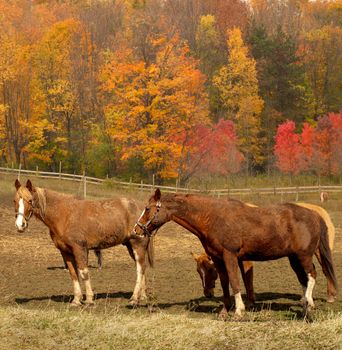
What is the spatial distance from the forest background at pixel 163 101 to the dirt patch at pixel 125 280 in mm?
21649

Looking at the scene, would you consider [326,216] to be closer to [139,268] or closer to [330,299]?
[330,299]

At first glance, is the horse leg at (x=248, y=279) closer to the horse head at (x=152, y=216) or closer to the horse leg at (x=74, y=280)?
the horse head at (x=152, y=216)

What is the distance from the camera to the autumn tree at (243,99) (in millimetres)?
59719

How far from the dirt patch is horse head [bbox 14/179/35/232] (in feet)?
5.11

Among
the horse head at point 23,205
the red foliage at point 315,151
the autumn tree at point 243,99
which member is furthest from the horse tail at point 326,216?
the autumn tree at point 243,99

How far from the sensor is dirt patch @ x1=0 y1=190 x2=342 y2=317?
1520 centimetres

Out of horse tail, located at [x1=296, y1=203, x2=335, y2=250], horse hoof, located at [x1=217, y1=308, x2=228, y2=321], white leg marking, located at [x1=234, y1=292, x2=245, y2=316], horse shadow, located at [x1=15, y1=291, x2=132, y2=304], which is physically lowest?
horse shadow, located at [x1=15, y1=291, x2=132, y2=304]

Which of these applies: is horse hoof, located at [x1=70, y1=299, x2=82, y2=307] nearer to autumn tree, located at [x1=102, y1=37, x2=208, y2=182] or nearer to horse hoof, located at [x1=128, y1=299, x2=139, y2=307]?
horse hoof, located at [x1=128, y1=299, x2=139, y2=307]

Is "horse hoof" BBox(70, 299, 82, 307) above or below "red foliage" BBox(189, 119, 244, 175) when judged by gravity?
below

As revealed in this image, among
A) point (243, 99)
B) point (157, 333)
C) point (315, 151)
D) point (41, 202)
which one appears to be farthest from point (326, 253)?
point (243, 99)

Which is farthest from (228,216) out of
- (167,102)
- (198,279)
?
(167,102)

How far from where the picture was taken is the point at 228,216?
13680mm

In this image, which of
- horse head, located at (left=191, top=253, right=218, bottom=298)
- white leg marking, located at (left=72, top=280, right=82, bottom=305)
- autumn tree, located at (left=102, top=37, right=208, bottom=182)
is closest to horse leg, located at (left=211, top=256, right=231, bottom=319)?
horse head, located at (left=191, top=253, right=218, bottom=298)

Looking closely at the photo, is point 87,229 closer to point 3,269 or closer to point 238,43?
point 3,269
